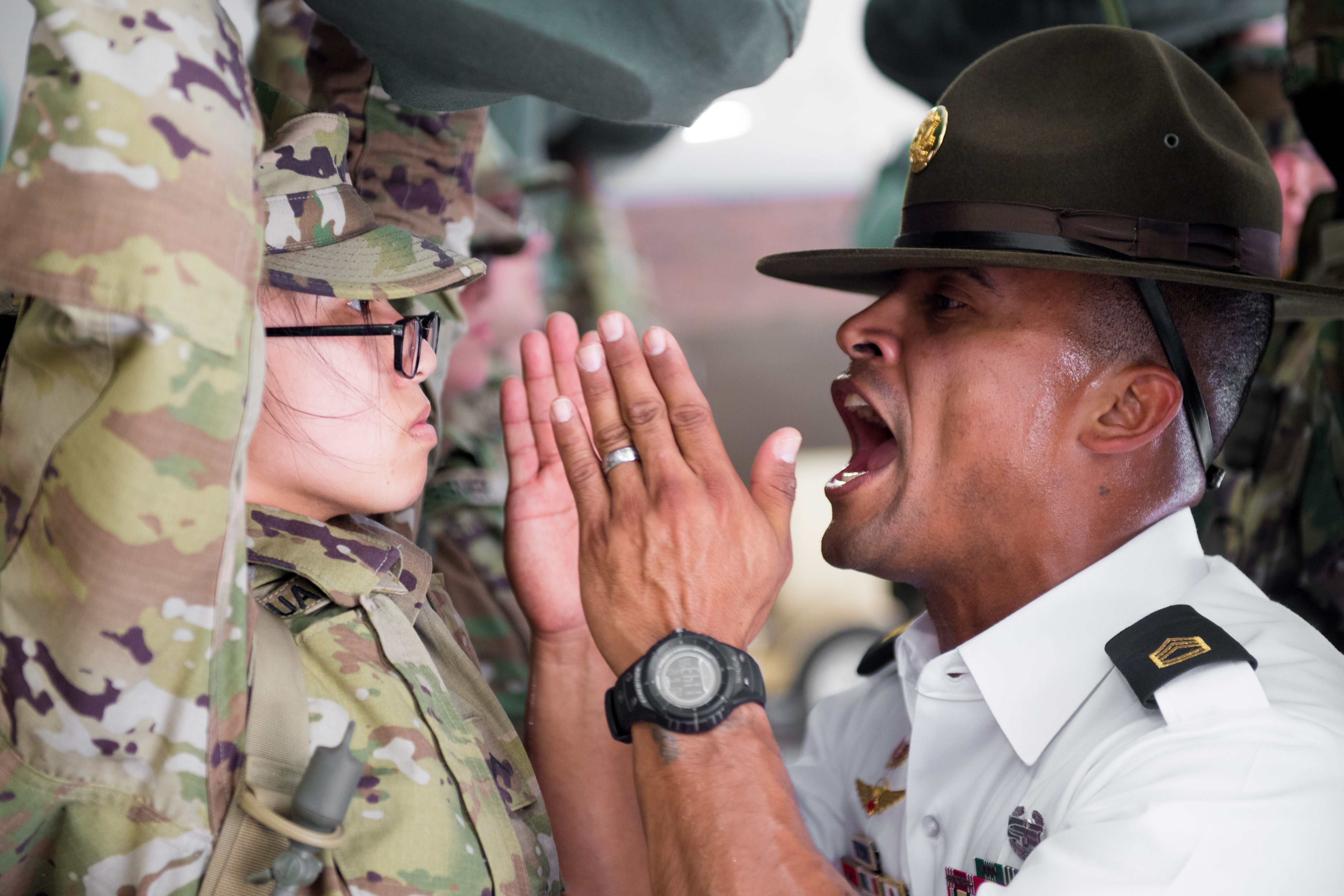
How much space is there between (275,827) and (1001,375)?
3.25ft

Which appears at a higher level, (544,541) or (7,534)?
(7,534)

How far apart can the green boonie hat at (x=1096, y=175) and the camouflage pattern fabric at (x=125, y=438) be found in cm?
83

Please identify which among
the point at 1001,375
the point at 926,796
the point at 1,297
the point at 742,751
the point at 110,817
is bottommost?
the point at 926,796

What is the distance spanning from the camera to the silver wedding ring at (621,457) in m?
1.22

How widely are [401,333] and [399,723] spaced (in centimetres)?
43

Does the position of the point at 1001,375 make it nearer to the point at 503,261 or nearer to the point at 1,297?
the point at 1,297

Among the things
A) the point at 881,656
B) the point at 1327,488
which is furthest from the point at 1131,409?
the point at 1327,488

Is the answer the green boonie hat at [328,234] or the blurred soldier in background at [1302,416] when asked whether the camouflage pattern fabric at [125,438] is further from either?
the blurred soldier in background at [1302,416]

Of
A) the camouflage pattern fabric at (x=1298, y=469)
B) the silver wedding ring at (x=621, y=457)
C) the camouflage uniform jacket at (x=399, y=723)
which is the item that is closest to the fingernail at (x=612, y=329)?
the silver wedding ring at (x=621, y=457)

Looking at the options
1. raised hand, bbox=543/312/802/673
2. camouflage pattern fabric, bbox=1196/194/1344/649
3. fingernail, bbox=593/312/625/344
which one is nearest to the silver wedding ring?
raised hand, bbox=543/312/802/673

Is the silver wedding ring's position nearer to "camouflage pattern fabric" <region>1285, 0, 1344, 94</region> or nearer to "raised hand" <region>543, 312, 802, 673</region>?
"raised hand" <region>543, 312, 802, 673</region>

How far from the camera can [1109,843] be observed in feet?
3.14

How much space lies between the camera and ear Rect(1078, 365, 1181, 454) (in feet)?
4.36

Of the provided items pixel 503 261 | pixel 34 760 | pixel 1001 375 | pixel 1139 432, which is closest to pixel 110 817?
pixel 34 760
